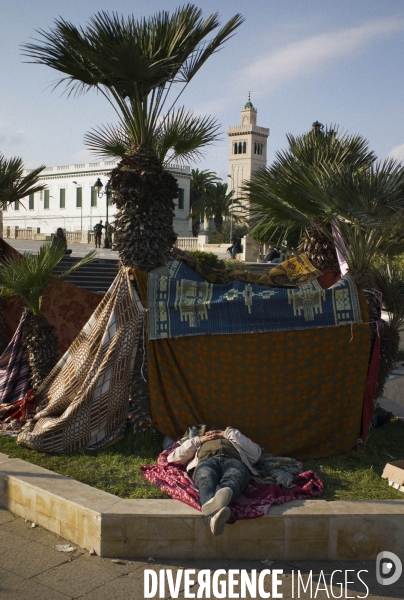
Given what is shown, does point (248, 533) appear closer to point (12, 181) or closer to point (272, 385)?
point (272, 385)

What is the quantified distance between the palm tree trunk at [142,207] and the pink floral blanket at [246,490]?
2.01 m

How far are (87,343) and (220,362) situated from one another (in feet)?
4.46

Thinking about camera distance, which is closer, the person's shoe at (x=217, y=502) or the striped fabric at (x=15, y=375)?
the person's shoe at (x=217, y=502)

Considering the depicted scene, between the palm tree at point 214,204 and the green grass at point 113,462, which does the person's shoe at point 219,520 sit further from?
the palm tree at point 214,204

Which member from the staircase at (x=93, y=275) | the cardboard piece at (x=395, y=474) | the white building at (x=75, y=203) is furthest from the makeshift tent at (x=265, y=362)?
the white building at (x=75, y=203)

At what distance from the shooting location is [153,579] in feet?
14.2

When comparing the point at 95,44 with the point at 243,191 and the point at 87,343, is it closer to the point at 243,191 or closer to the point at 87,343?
the point at 243,191

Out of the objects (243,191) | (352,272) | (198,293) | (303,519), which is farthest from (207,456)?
(243,191)

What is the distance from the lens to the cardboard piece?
552 cm

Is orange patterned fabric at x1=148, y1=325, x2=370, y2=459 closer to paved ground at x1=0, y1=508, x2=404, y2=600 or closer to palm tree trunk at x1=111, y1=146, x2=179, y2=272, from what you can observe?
palm tree trunk at x1=111, y1=146, x2=179, y2=272

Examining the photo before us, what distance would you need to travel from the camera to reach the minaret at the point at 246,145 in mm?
101812

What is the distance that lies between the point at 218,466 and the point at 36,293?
126 inches

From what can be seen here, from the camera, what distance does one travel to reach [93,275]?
19531 mm

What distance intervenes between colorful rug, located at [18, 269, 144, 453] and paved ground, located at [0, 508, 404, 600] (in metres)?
1.53
